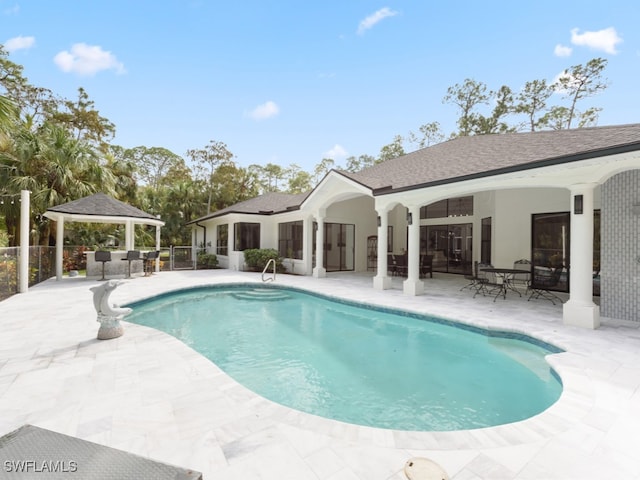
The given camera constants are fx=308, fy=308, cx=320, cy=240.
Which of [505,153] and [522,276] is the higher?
[505,153]

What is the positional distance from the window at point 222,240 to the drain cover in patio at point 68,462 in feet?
60.1

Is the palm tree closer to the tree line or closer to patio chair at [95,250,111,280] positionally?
the tree line

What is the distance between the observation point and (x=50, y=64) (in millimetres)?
19000

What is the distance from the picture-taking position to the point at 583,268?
660 centimetres

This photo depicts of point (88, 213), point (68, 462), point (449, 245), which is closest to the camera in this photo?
point (68, 462)

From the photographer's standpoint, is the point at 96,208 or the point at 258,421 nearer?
the point at 258,421

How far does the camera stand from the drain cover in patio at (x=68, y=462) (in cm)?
176

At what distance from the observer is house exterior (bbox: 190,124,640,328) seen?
6602 mm

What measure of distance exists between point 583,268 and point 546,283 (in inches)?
140

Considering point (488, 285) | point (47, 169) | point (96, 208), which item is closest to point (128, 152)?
point (47, 169)

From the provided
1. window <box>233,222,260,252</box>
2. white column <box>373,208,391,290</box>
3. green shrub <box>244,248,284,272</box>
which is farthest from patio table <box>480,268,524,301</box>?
window <box>233,222,260,252</box>

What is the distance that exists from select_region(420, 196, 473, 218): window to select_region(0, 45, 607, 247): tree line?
52.5 ft

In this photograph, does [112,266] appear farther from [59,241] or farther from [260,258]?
[260,258]

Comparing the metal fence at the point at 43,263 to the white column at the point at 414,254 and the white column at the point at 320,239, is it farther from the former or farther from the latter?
the white column at the point at 414,254
